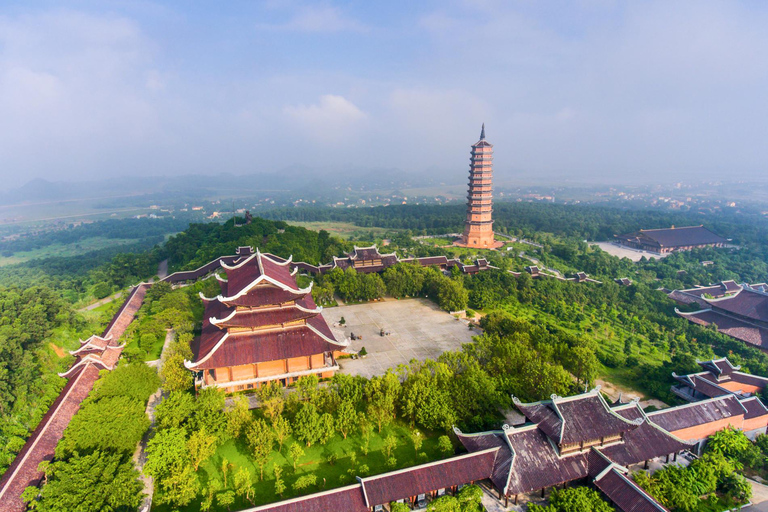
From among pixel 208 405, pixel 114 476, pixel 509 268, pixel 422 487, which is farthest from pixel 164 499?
pixel 509 268

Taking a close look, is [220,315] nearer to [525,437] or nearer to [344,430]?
[344,430]

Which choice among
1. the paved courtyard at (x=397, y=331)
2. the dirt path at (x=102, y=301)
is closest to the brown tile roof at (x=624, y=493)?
the paved courtyard at (x=397, y=331)

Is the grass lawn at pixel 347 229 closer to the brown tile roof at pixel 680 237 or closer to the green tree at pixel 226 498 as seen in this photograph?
the brown tile roof at pixel 680 237

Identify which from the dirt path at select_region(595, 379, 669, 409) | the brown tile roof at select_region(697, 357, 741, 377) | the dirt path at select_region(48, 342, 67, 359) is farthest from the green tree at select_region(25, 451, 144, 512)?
the brown tile roof at select_region(697, 357, 741, 377)

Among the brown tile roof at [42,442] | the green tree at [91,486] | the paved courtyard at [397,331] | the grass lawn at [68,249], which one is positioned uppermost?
the green tree at [91,486]

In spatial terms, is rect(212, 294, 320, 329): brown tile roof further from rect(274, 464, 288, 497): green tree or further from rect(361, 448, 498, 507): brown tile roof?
rect(361, 448, 498, 507): brown tile roof
